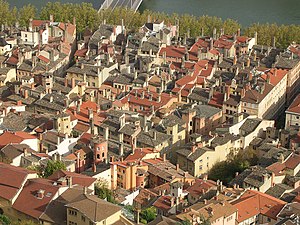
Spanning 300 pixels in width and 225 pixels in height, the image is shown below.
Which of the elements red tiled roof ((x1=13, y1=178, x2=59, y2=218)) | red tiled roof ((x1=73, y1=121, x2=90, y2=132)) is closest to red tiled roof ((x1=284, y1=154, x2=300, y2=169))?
red tiled roof ((x1=73, y1=121, x2=90, y2=132))

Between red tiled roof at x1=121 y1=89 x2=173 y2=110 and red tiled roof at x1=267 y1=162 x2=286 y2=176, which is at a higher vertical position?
red tiled roof at x1=121 y1=89 x2=173 y2=110

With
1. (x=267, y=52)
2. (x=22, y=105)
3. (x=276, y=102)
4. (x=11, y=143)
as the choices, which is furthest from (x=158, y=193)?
(x=267, y=52)

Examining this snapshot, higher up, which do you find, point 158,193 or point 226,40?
point 226,40

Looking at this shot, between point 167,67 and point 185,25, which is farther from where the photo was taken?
point 185,25

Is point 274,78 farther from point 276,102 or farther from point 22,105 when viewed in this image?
point 22,105

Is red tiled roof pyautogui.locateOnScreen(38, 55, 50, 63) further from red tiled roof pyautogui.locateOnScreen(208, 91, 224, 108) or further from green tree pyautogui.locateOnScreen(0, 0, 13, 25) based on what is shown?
green tree pyautogui.locateOnScreen(0, 0, 13, 25)

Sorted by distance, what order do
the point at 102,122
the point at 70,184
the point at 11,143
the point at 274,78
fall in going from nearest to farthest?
1. the point at 70,184
2. the point at 11,143
3. the point at 102,122
4. the point at 274,78
